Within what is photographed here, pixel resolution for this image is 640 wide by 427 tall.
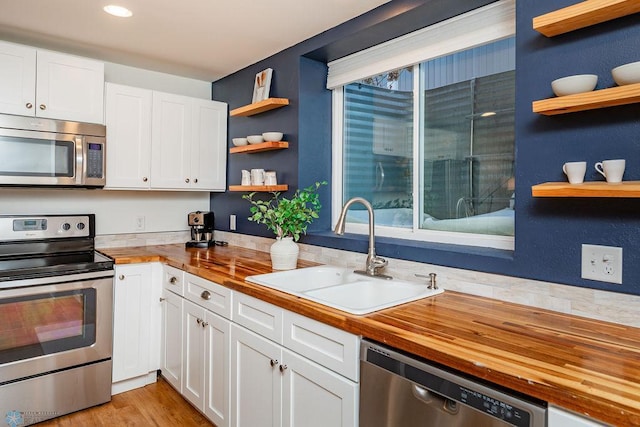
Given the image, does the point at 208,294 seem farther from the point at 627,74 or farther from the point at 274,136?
the point at 627,74

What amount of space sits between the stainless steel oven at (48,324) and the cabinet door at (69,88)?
2.28 feet

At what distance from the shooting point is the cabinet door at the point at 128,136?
2.77 meters

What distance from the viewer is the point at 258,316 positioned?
70.8 inches

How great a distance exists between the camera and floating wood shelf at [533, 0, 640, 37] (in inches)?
48.6

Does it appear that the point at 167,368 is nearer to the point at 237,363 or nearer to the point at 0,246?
the point at 237,363

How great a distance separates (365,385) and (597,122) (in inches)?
46.3

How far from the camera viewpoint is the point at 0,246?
8.05 ft

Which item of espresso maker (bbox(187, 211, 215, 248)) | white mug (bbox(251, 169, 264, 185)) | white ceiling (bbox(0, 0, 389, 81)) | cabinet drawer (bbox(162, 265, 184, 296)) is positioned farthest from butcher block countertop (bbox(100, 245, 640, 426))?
espresso maker (bbox(187, 211, 215, 248))

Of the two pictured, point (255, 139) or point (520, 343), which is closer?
point (520, 343)

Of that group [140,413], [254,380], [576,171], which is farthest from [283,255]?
[576,171]

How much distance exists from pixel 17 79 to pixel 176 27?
979mm

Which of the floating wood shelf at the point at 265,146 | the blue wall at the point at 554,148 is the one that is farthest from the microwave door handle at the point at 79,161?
the blue wall at the point at 554,148

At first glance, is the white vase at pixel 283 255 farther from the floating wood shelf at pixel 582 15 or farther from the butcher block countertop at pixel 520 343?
the floating wood shelf at pixel 582 15

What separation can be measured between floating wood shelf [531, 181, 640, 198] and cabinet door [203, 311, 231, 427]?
1512 mm
